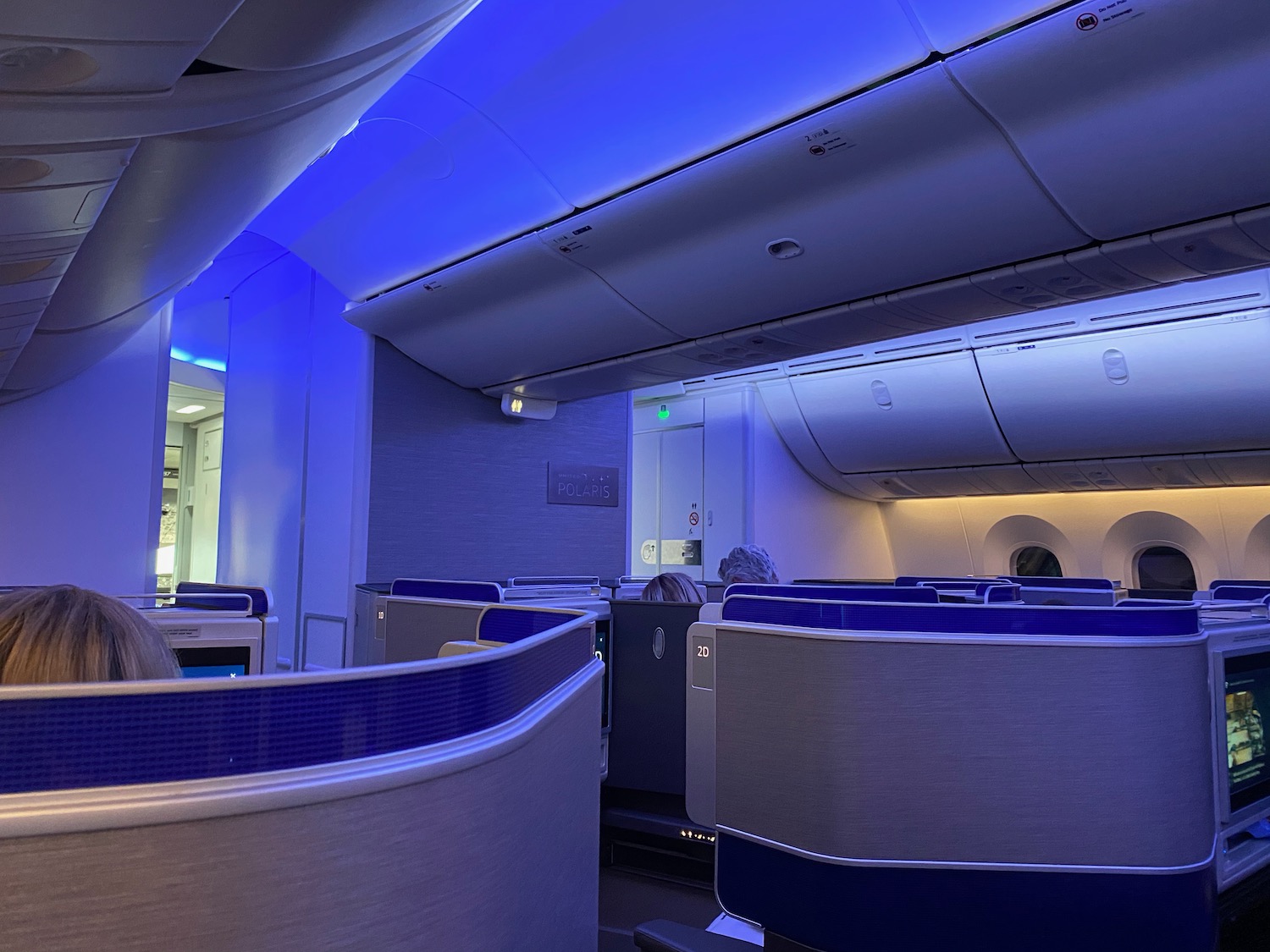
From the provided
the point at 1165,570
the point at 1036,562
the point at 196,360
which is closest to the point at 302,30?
the point at 196,360

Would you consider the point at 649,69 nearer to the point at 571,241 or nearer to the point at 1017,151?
the point at 571,241

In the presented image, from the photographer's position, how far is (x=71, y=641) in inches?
48.3

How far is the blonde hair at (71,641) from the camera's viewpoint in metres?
1.20

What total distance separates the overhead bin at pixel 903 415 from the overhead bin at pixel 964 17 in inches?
264

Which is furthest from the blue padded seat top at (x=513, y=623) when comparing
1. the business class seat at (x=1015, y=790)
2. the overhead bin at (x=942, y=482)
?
the overhead bin at (x=942, y=482)

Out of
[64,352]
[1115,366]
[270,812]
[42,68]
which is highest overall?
[1115,366]

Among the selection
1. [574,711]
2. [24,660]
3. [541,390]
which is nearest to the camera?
[24,660]

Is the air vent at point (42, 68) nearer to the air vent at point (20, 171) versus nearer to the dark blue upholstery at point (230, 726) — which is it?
the air vent at point (20, 171)

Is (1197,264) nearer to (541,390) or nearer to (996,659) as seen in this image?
(996,659)

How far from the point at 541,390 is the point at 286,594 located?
304cm

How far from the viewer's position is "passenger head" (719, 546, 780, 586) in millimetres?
5316

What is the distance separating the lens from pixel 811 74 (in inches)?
146

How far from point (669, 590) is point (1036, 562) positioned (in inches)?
363

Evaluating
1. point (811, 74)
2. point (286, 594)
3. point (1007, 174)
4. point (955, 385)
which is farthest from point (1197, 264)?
point (286, 594)
